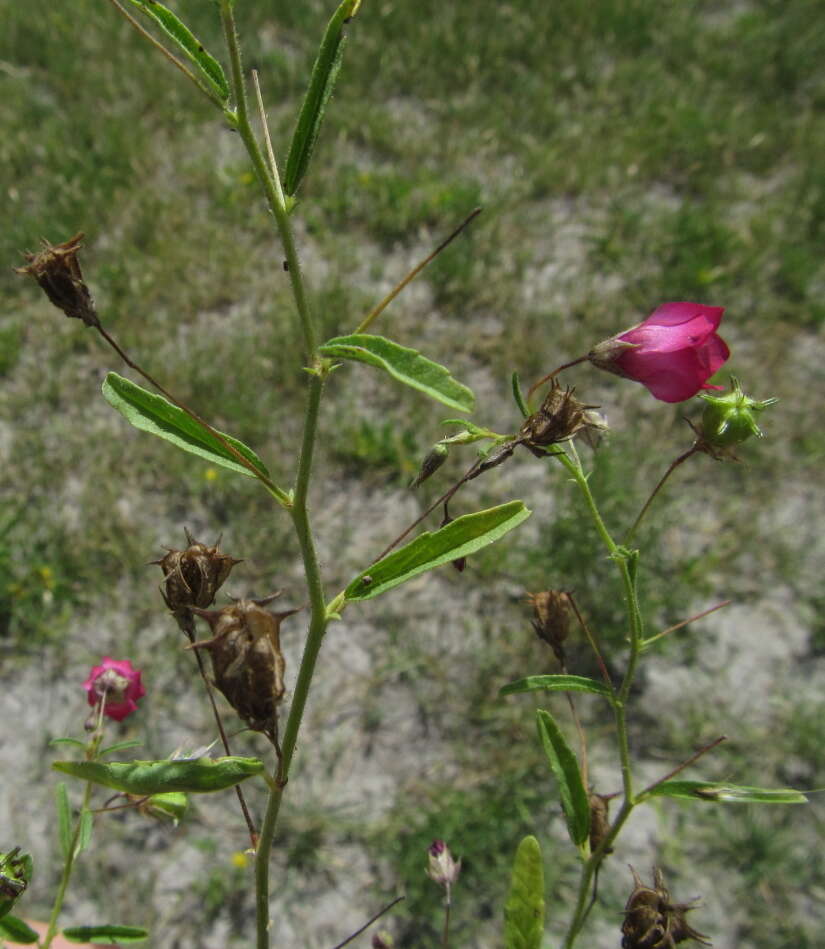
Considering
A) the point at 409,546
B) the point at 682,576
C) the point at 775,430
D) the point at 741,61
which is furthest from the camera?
the point at 741,61

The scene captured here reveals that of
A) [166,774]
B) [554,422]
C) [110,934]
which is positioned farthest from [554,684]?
[110,934]

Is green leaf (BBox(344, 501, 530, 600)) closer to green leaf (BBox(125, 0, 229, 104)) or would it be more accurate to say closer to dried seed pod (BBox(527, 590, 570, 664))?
dried seed pod (BBox(527, 590, 570, 664))

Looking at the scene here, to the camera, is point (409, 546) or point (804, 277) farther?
point (804, 277)

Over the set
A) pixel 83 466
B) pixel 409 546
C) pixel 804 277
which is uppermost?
pixel 804 277

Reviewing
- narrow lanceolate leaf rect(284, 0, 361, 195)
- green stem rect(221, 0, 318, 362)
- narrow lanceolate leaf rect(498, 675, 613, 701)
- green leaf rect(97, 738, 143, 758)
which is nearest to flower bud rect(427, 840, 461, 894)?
narrow lanceolate leaf rect(498, 675, 613, 701)

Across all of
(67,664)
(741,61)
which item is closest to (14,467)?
(67,664)

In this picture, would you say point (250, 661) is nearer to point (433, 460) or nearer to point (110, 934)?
point (433, 460)

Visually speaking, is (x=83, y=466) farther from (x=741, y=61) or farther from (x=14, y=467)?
(x=741, y=61)
